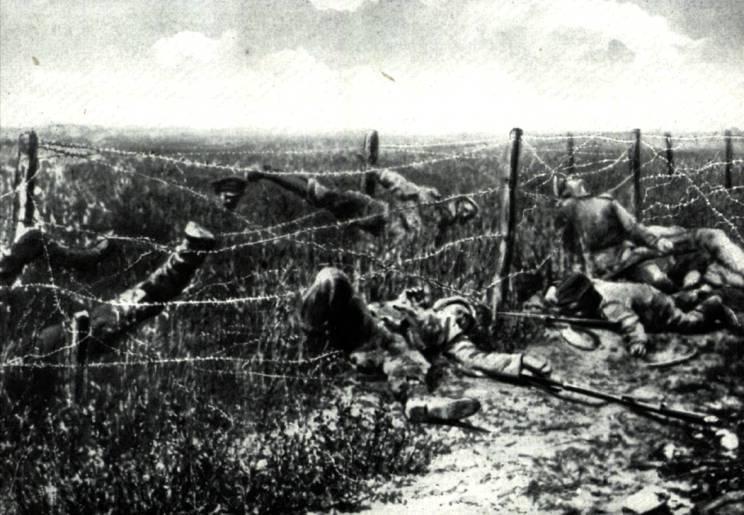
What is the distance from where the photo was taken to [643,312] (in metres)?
5.81

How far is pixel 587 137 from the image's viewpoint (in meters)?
6.10

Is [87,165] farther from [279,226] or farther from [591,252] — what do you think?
[591,252]

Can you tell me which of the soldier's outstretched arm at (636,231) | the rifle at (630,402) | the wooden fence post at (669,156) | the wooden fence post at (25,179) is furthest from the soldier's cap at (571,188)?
the wooden fence post at (25,179)

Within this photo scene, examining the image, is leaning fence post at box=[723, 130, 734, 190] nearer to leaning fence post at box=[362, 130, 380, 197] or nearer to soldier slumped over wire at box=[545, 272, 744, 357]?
soldier slumped over wire at box=[545, 272, 744, 357]

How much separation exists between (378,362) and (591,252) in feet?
8.01

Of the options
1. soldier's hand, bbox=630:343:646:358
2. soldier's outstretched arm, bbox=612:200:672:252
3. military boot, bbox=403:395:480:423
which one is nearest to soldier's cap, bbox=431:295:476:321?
military boot, bbox=403:395:480:423

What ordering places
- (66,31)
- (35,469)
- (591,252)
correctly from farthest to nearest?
(591,252) < (66,31) < (35,469)

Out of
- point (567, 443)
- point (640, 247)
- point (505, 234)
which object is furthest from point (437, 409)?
point (640, 247)

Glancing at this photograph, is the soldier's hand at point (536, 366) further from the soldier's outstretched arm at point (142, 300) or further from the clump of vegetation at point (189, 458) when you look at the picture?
the soldier's outstretched arm at point (142, 300)

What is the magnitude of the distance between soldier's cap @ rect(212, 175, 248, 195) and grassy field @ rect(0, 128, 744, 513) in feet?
0.26

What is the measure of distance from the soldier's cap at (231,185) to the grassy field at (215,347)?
79 millimetres

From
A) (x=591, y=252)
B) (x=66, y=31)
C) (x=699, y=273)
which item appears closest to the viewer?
(x=66, y=31)

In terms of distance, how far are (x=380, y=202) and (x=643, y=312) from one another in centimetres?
240

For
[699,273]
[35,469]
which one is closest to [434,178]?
[699,273]
